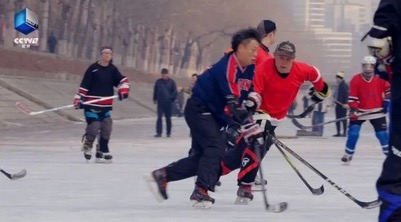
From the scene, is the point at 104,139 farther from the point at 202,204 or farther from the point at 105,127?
the point at 202,204

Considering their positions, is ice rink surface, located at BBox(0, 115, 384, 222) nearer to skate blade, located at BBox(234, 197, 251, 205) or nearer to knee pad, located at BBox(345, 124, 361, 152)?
skate blade, located at BBox(234, 197, 251, 205)

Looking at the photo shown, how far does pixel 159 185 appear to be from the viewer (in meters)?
10.7

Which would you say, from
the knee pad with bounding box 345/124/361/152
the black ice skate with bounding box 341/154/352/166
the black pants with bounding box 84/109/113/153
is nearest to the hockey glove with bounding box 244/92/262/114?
the black pants with bounding box 84/109/113/153

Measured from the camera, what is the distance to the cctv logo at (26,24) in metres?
54.6

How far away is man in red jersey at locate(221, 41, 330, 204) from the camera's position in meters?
11.0

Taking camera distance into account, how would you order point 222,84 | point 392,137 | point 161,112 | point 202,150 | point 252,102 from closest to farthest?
point 392,137
point 252,102
point 222,84
point 202,150
point 161,112

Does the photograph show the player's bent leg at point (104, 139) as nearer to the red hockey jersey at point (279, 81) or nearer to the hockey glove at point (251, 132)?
the red hockey jersey at point (279, 81)

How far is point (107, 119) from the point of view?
17.3m

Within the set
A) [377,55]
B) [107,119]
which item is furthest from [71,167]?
[377,55]

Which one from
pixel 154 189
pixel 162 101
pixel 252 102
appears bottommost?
pixel 162 101

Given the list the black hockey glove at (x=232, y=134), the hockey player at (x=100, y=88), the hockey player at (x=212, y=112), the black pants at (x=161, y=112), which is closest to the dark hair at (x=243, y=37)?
the hockey player at (x=212, y=112)

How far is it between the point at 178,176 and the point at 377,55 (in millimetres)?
4583

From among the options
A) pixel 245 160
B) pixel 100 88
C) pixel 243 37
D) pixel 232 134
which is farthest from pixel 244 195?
pixel 100 88

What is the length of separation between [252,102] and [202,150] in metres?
0.71
